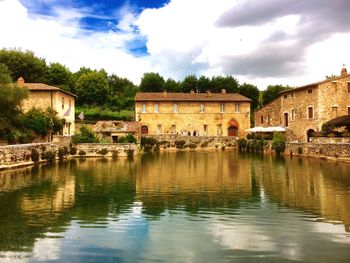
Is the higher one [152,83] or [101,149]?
[152,83]

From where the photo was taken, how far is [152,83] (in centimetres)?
6644

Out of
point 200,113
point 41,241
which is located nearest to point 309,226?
point 41,241

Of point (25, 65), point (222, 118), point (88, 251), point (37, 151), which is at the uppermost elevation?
point (25, 65)

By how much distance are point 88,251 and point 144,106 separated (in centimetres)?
4342

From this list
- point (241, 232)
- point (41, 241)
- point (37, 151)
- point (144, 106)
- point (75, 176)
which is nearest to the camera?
point (41, 241)

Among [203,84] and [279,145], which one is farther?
[203,84]

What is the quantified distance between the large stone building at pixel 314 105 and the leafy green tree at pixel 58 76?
112 feet

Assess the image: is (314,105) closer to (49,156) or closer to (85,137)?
(85,137)

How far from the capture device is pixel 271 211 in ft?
39.2

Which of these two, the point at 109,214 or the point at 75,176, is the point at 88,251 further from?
the point at 75,176

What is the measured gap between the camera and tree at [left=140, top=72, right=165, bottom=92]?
66.4 meters

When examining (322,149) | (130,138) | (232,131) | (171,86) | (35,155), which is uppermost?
(171,86)

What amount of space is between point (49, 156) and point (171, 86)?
40.9 meters

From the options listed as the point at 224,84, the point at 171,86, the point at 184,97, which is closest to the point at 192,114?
the point at 184,97
